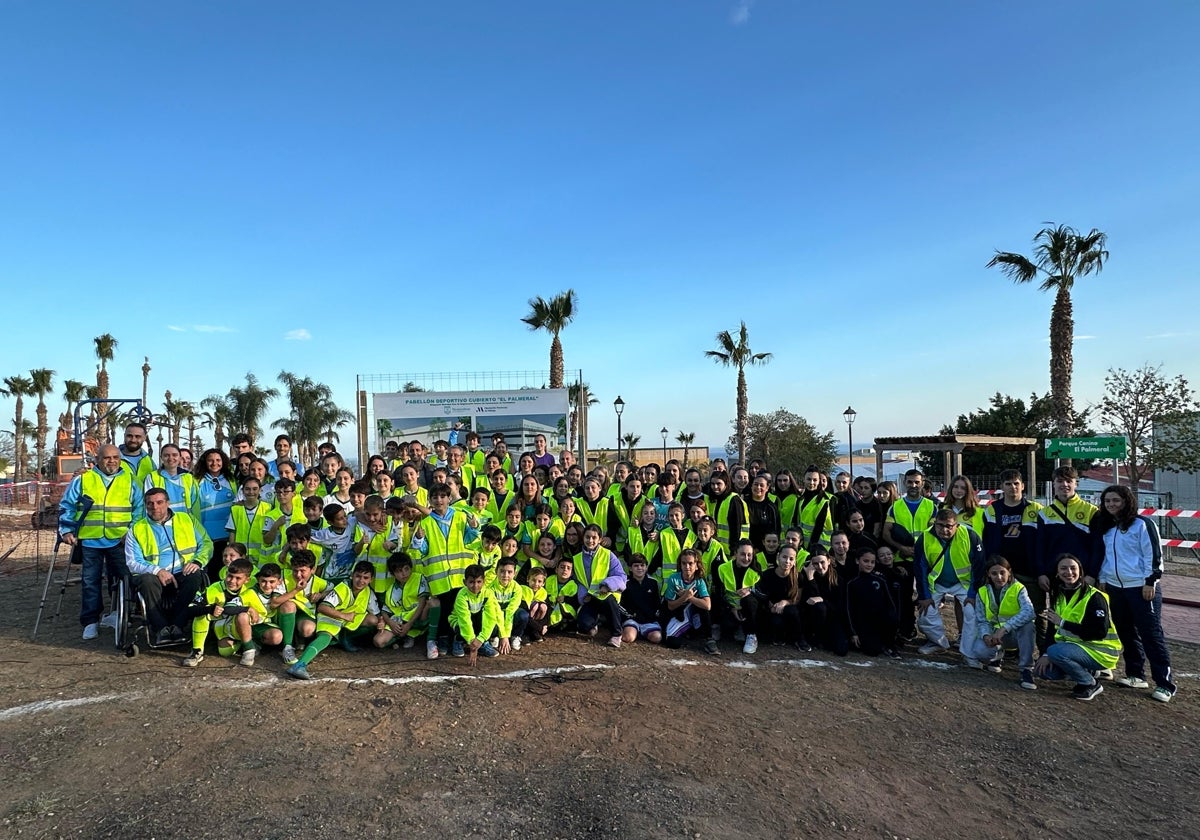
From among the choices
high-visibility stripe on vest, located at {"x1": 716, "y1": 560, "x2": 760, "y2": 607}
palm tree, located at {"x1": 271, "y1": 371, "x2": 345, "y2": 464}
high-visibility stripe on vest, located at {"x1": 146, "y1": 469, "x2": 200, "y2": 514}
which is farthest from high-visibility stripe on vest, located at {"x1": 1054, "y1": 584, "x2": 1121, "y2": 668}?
palm tree, located at {"x1": 271, "y1": 371, "x2": 345, "y2": 464}

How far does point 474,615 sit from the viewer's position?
6.08 m

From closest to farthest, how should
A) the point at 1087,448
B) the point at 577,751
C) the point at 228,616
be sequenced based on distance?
the point at 577,751, the point at 228,616, the point at 1087,448

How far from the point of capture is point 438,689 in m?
5.08

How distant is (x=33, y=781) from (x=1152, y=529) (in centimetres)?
769

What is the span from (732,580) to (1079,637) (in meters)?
2.82

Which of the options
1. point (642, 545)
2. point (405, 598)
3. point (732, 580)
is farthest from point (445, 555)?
point (732, 580)

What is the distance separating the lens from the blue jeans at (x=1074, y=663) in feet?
16.9

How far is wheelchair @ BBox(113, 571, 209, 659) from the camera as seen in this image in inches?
228

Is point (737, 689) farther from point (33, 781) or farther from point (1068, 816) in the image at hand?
point (33, 781)

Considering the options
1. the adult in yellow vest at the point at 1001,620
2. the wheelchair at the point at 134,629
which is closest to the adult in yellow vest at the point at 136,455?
the wheelchair at the point at 134,629

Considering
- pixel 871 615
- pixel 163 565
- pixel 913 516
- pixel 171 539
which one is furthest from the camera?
pixel 913 516

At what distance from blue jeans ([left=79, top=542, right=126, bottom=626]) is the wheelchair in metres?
0.43

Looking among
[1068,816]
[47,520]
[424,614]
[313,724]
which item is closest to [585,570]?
[424,614]

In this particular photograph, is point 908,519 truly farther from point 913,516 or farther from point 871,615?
point 871,615
